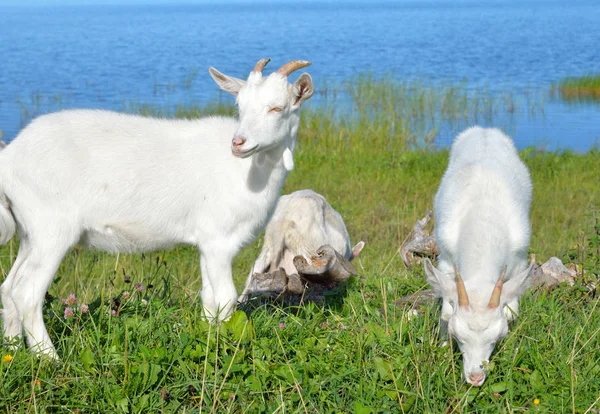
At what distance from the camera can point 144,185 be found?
471 centimetres

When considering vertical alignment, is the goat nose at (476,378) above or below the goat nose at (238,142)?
below

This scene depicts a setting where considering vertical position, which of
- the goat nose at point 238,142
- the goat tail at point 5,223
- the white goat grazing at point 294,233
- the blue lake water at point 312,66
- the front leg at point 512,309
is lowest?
the blue lake water at point 312,66

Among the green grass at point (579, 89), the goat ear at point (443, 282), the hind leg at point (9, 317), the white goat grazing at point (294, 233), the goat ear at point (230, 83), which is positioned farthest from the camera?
the green grass at point (579, 89)

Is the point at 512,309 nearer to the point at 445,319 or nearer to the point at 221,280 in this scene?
the point at 445,319

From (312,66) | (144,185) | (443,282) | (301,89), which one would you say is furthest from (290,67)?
(312,66)

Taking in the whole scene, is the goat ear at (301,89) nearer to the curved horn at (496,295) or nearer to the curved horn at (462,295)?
the curved horn at (462,295)

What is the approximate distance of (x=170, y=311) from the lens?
4852mm

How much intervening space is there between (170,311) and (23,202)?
3.34ft

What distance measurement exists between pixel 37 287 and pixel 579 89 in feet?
66.2

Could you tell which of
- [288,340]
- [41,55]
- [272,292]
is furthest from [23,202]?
[41,55]

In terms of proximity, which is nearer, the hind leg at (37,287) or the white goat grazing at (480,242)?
the white goat grazing at (480,242)

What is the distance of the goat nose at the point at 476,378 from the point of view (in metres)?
4.14

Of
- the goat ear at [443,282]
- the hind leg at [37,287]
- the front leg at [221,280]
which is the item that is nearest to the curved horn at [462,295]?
the goat ear at [443,282]

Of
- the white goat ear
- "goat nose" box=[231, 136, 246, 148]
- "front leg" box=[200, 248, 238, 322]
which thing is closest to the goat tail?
"front leg" box=[200, 248, 238, 322]
